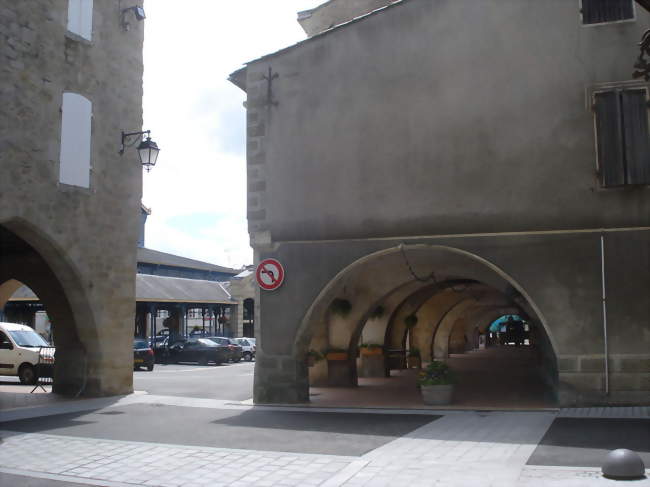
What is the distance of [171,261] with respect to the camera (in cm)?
4116

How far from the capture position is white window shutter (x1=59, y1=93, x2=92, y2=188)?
13.9 metres

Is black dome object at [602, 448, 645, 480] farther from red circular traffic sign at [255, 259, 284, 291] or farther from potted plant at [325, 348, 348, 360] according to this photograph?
potted plant at [325, 348, 348, 360]

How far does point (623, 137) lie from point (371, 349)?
11.1 meters

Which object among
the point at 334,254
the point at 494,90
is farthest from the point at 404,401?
the point at 494,90

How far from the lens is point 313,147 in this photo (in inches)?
521

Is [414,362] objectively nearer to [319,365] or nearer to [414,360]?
[414,360]

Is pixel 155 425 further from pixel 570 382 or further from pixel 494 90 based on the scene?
pixel 494 90

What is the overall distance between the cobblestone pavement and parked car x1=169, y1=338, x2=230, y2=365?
20.3 metres

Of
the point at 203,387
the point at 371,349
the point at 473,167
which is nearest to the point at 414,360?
the point at 371,349

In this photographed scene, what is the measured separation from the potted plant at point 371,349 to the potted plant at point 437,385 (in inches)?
295

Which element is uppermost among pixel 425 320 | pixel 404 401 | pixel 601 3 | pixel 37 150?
pixel 601 3

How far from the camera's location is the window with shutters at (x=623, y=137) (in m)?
11.1

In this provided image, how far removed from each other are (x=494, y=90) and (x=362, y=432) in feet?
21.8

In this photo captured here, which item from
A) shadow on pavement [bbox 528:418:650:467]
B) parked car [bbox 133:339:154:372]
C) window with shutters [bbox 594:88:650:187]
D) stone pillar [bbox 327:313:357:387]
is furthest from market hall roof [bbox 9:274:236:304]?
shadow on pavement [bbox 528:418:650:467]
